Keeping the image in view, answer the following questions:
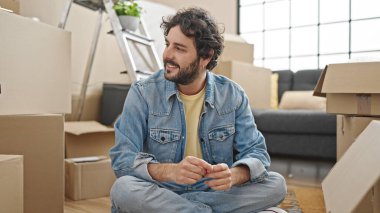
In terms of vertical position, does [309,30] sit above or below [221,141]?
above

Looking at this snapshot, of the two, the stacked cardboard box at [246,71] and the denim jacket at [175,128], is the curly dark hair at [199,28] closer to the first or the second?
the denim jacket at [175,128]

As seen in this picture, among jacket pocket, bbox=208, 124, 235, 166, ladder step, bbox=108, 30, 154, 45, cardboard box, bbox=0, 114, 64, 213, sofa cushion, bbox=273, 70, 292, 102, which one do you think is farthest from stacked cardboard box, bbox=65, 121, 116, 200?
sofa cushion, bbox=273, 70, 292, 102

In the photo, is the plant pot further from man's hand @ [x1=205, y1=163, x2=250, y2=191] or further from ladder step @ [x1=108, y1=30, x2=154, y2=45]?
man's hand @ [x1=205, y1=163, x2=250, y2=191]

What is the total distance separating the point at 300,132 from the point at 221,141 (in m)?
1.57

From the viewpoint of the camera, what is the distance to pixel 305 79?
3.31m

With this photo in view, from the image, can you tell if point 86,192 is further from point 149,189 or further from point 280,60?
point 280,60

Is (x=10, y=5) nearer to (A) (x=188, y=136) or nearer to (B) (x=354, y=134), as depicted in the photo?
(A) (x=188, y=136)

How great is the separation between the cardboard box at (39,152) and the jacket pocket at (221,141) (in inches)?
21.4

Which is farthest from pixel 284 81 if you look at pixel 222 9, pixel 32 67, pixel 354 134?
pixel 32 67

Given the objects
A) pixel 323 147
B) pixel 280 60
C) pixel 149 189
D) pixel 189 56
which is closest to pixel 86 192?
pixel 149 189

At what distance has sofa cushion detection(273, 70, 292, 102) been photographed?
339cm

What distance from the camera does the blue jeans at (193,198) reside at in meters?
1.01

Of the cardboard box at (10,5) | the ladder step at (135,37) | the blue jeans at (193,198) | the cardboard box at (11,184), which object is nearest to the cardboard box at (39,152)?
the cardboard box at (11,184)

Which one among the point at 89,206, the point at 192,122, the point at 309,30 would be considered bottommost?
the point at 89,206
